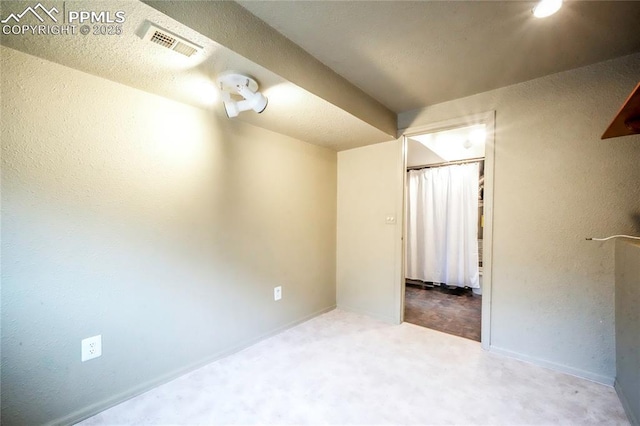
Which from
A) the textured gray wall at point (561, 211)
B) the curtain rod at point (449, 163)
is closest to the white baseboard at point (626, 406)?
the textured gray wall at point (561, 211)

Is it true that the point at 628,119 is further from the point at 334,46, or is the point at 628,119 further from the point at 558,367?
the point at 558,367

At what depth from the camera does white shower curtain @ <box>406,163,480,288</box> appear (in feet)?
12.0

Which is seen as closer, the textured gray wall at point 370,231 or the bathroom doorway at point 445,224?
the textured gray wall at point 370,231

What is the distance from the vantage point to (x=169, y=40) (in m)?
1.15

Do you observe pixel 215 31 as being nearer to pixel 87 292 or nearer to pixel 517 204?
pixel 87 292

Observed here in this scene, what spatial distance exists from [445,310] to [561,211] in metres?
1.69

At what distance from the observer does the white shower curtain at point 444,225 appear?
3.67 meters

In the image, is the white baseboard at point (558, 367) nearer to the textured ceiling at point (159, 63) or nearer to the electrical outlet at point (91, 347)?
the textured ceiling at point (159, 63)

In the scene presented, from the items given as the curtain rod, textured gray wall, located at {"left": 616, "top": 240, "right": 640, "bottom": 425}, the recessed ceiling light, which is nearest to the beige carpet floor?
textured gray wall, located at {"left": 616, "top": 240, "right": 640, "bottom": 425}

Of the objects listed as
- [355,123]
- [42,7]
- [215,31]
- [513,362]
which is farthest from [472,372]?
[42,7]

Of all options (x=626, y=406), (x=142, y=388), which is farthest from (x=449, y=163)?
(x=142, y=388)

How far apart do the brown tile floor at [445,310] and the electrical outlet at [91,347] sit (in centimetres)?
256

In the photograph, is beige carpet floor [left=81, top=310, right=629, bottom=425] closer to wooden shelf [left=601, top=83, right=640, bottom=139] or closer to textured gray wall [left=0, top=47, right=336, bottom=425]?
textured gray wall [left=0, top=47, right=336, bottom=425]

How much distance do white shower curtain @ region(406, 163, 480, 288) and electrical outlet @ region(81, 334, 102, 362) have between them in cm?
384
